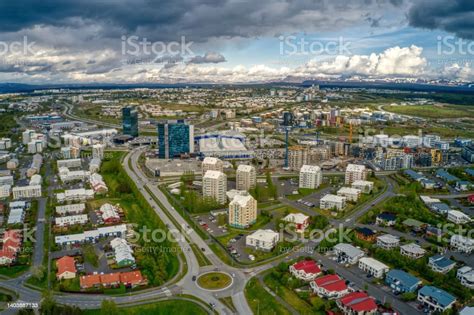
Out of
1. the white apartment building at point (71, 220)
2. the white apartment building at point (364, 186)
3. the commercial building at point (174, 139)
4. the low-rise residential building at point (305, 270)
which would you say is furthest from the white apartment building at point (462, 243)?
the commercial building at point (174, 139)

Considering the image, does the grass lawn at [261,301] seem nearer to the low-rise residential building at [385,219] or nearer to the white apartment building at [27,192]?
the low-rise residential building at [385,219]

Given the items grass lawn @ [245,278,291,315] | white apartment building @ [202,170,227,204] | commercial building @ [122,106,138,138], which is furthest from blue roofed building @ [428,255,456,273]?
commercial building @ [122,106,138,138]

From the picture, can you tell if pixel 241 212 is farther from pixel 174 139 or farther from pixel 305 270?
pixel 174 139

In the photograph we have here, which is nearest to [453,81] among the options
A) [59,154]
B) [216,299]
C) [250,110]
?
[250,110]

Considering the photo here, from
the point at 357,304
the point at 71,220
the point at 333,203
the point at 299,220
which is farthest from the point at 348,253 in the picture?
the point at 71,220

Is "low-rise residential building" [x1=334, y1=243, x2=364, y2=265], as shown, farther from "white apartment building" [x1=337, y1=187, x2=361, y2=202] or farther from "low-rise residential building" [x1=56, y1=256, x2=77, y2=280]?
"low-rise residential building" [x1=56, y1=256, x2=77, y2=280]

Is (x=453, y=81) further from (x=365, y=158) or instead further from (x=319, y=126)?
(x=365, y=158)
